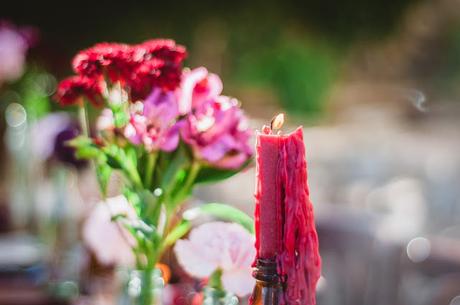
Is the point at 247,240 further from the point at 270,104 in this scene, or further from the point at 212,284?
the point at 270,104

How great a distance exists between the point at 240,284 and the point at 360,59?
41.2 feet

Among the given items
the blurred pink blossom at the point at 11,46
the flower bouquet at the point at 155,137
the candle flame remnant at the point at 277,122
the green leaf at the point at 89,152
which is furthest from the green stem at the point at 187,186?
the blurred pink blossom at the point at 11,46

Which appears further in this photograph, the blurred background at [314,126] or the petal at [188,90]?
the blurred background at [314,126]

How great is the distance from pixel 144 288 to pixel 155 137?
0.20m

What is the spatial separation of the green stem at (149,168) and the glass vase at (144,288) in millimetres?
112

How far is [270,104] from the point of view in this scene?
38.9ft

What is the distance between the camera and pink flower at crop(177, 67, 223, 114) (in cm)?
110

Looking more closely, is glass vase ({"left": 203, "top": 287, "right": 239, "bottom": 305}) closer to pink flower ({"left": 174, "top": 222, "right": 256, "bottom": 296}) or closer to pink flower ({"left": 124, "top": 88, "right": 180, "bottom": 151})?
pink flower ({"left": 174, "top": 222, "right": 256, "bottom": 296})

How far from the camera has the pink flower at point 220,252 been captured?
41.6 inches

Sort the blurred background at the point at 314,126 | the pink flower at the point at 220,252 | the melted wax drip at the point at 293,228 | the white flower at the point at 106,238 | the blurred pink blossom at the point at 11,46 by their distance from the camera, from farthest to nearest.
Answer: the blurred pink blossom at the point at 11,46
the blurred background at the point at 314,126
the white flower at the point at 106,238
the pink flower at the point at 220,252
the melted wax drip at the point at 293,228

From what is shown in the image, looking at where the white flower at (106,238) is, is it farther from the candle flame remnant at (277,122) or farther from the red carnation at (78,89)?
the candle flame remnant at (277,122)

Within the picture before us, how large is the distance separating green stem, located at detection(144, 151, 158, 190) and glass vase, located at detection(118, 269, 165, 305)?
0.37 feet

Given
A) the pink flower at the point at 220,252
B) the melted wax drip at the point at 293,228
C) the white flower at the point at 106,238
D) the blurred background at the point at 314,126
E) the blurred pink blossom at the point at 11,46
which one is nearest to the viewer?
the melted wax drip at the point at 293,228

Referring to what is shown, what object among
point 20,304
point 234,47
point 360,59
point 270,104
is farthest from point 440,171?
point 360,59
